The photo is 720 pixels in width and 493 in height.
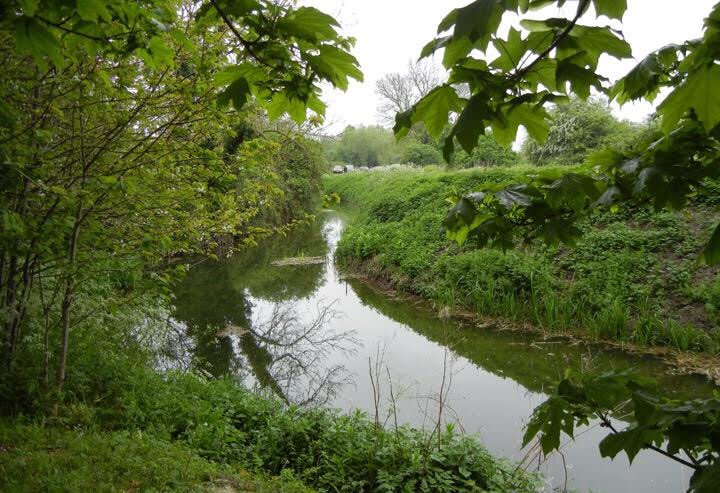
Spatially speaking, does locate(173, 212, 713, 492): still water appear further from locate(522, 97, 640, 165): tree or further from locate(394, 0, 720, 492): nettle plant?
locate(522, 97, 640, 165): tree

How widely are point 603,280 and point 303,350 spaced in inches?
230

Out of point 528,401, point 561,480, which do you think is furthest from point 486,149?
point 561,480

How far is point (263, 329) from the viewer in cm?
934

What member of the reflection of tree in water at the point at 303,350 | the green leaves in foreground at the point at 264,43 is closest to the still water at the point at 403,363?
the reflection of tree in water at the point at 303,350

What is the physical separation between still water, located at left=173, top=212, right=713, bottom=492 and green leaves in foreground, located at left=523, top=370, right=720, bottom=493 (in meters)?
2.57

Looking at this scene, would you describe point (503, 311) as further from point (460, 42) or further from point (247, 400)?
point (460, 42)

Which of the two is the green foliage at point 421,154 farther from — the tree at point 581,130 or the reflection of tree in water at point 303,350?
the reflection of tree in water at point 303,350

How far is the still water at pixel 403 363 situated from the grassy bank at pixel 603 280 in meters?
0.60

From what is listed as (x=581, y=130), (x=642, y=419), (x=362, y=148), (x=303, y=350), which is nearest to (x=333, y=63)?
(x=642, y=419)

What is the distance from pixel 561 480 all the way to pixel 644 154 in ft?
13.8

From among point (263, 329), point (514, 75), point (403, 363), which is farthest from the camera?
point (263, 329)

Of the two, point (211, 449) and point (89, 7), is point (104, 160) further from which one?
point (89, 7)

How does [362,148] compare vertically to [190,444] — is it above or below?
above

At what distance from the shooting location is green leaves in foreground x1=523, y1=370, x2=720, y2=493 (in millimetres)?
1130
